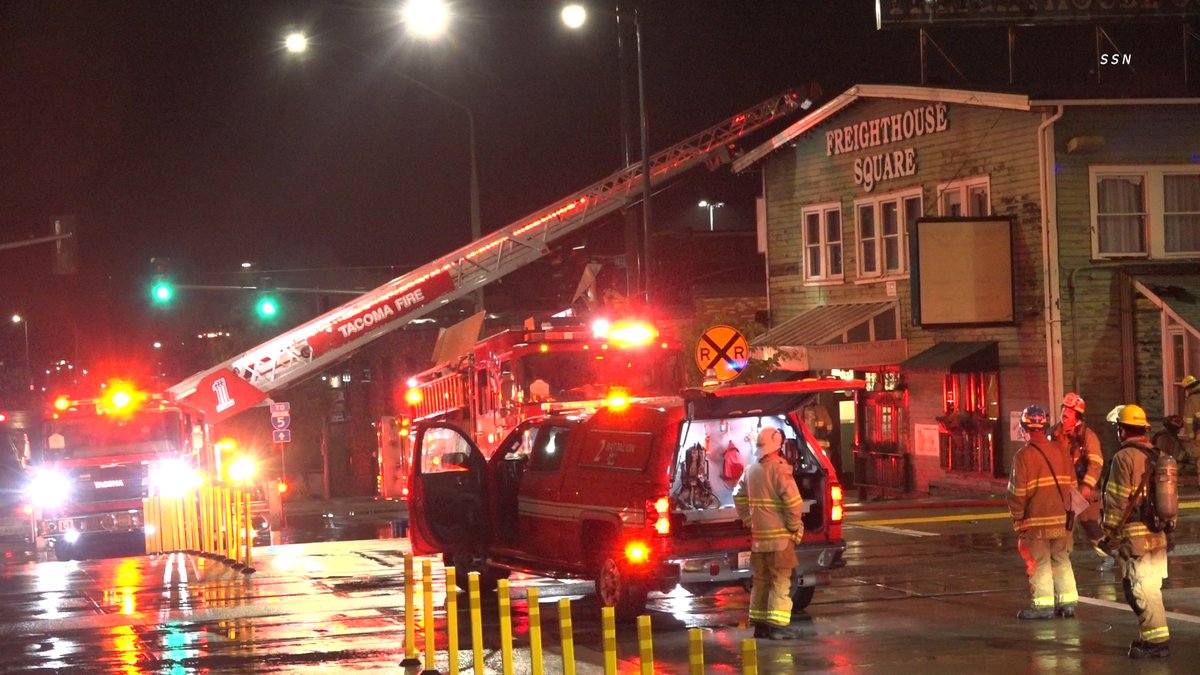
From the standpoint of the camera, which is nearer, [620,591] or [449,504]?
[620,591]

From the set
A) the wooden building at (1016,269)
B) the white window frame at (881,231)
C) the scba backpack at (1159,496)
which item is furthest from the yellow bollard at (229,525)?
the white window frame at (881,231)

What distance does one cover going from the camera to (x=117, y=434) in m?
23.4

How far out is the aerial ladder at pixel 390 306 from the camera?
26891 millimetres

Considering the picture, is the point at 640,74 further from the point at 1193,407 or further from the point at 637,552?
the point at 637,552

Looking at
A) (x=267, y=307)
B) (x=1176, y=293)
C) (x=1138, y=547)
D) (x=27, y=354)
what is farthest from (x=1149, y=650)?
(x=27, y=354)

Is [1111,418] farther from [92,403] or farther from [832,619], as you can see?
[92,403]

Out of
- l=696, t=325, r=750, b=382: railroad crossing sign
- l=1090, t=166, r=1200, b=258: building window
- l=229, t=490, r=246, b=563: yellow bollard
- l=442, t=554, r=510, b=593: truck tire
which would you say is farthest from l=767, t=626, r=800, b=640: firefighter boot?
l=1090, t=166, r=1200, b=258: building window

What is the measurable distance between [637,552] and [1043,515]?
3018 millimetres

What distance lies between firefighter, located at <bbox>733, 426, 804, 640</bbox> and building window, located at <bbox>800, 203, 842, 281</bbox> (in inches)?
812

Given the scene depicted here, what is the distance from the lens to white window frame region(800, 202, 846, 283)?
3145cm

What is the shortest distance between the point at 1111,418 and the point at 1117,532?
98 centimetres

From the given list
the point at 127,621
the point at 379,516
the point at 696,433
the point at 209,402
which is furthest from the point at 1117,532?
the point at 379,516

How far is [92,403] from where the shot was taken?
2344cm

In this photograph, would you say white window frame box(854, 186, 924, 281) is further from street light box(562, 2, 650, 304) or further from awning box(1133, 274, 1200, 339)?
street light box(562, 2, 650, 304)
